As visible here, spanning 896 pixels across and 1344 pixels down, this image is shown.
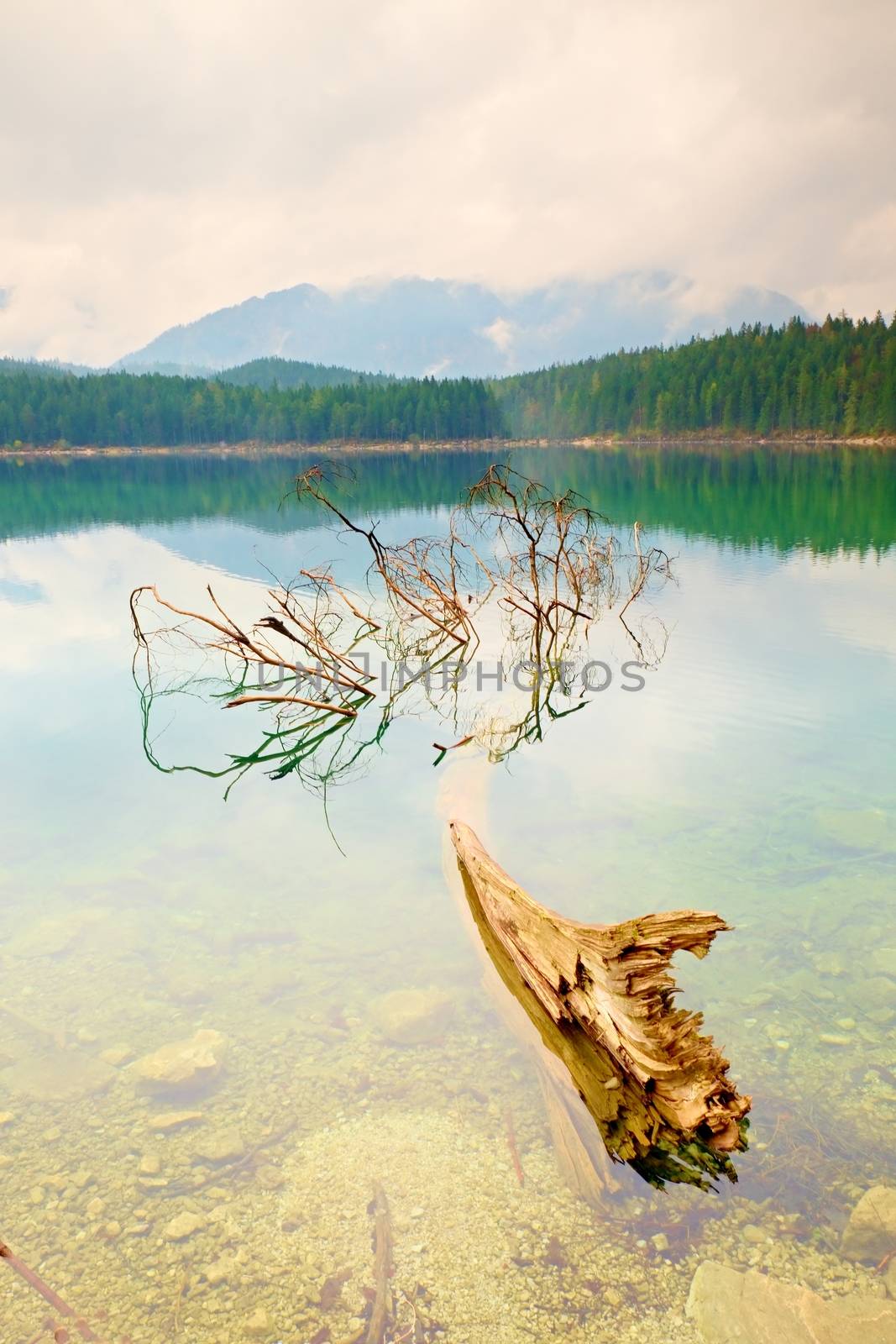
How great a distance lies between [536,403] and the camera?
166750 millimetres

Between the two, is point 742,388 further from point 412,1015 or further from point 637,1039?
point 637,1039

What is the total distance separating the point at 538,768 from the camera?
12.1 metres

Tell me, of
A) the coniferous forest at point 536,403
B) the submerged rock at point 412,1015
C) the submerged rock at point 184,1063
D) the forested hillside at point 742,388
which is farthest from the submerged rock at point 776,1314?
the coniferous forest at point 536,403

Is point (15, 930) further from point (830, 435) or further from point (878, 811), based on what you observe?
point (830, 435)

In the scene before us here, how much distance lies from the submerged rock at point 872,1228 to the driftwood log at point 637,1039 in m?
0.62

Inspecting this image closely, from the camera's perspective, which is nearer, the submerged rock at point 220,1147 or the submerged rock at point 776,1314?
the submerged rock at point 776,1314

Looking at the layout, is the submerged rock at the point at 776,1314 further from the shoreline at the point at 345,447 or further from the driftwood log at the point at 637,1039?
the shoreline at the point at 345,447

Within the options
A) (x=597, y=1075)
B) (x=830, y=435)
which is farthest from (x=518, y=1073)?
(x=830, y=435)

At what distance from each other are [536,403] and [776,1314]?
172m

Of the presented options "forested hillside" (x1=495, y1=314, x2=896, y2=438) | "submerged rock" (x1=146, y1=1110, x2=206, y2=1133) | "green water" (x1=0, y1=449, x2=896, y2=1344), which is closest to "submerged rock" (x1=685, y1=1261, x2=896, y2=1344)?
"green water" (x1=0, y1=449, x2=896, y2=1344)

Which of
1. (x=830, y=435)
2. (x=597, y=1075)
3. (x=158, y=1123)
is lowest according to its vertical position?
(x=158, y=1123)

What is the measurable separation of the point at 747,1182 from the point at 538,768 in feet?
24.3

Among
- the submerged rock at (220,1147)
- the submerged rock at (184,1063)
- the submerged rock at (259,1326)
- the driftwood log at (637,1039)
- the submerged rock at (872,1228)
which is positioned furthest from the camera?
the submerged rock at (184,1063)

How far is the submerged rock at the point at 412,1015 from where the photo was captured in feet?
21.1
